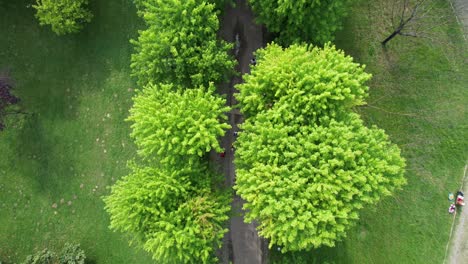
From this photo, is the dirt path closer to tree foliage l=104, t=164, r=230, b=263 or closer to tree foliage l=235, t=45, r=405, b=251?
tree foliage l=235, t=45, r=405, b=251

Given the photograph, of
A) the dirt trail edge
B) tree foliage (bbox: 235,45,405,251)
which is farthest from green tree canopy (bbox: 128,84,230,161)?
the dirt trail edge

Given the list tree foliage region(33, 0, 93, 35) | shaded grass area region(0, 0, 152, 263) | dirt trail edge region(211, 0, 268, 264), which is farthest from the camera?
shaded grass area region(0, 0, 152, 263)

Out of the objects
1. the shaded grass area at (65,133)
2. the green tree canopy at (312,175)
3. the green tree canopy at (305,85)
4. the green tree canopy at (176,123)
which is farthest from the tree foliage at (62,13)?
the green tree canopy at (312,175)

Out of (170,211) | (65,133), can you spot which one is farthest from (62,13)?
(170,211)

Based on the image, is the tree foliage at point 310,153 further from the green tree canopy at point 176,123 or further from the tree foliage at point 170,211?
the tree foliage at point 170,211

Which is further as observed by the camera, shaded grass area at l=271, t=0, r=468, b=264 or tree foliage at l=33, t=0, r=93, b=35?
shaded grass area at l=271, t=0, r=468, b=264

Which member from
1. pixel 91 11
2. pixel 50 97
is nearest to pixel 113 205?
pixel 50 97

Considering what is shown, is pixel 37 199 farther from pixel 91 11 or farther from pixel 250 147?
pixel 250 147

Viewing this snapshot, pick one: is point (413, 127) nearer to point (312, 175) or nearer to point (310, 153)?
point (310, 153)

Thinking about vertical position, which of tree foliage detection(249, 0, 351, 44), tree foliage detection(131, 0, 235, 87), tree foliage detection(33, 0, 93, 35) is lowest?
tree foliage detection(131, 0, 235, 87)
